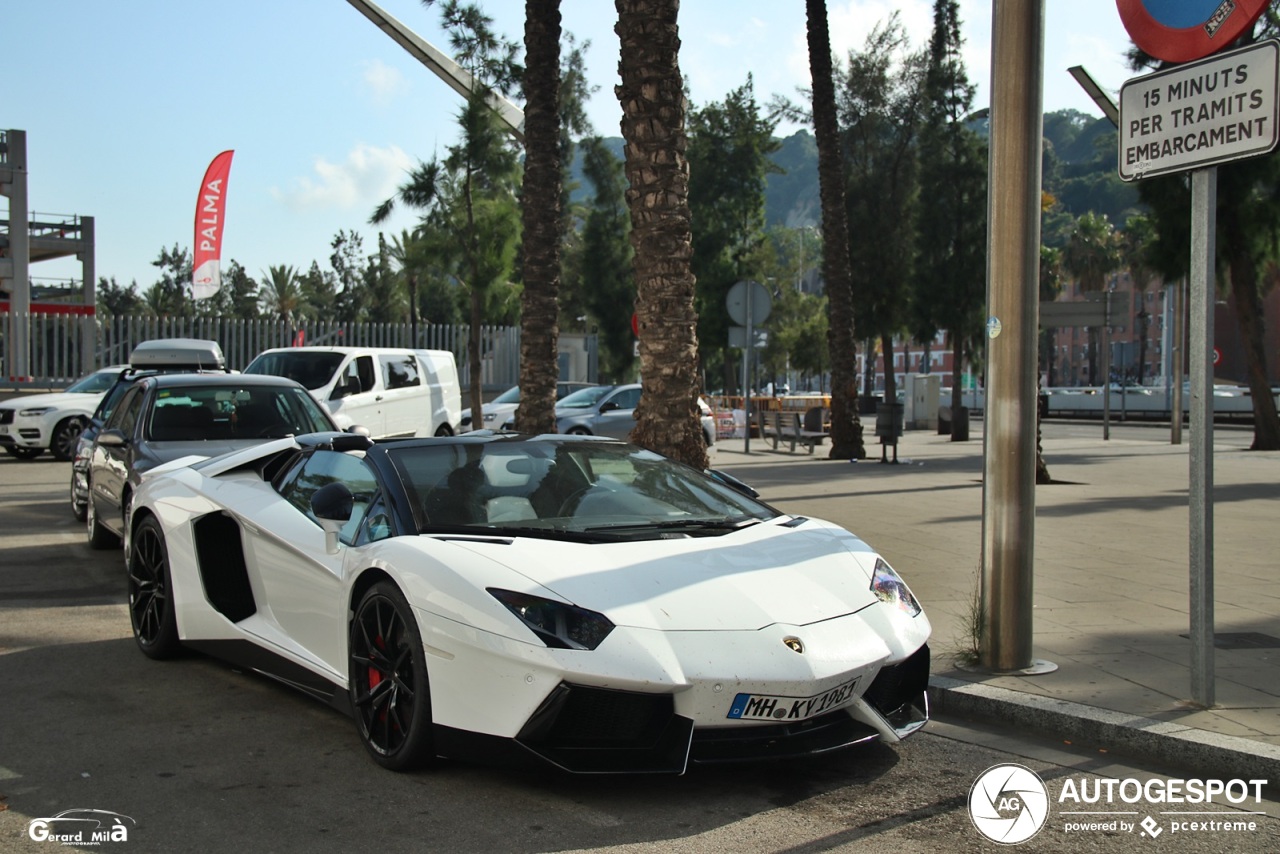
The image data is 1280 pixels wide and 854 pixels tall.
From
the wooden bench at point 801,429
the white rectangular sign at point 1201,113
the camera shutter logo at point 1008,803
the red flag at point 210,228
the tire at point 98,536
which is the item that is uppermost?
the red flag at point 210,228

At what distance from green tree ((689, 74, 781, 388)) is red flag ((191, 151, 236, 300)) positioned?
2158 centimetres

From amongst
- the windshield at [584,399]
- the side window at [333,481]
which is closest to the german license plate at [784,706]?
the side window at [333,481]

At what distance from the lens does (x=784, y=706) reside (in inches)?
155

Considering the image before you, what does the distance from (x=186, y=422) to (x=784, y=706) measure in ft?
23.4

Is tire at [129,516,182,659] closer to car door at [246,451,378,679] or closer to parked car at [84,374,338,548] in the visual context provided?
car door at [246,451,378,679]

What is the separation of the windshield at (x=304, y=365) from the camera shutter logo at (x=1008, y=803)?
1517cm

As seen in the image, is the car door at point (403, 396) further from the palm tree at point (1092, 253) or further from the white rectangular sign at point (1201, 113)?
the palm tree at point (1092, 253)

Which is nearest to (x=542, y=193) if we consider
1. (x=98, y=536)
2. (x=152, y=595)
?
(x=98, y=536)

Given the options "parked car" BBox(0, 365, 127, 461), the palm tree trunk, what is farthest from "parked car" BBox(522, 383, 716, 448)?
the palm tree trunk

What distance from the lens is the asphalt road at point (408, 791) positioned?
373 cm

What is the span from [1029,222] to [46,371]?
28.3 metres

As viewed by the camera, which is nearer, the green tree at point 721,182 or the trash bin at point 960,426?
the trash bin at point 960,426

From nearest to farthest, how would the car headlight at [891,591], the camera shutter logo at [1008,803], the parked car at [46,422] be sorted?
the camera shutter logo at [1008,803] < the car headlight at [891,591] < the parked car at [46,422]

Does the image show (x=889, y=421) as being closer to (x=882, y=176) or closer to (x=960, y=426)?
(x=960, y=426)
